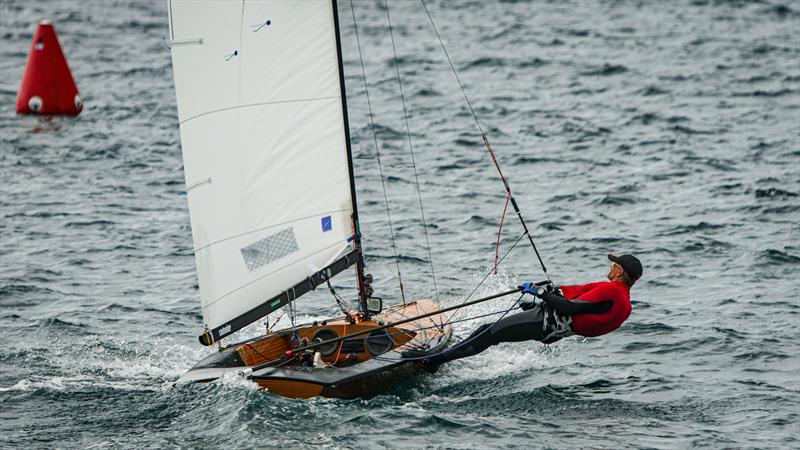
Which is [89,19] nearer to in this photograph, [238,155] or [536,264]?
[536,264]

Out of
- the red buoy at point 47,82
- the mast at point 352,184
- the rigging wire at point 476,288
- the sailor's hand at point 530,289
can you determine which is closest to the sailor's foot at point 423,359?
the rigging wire at point 476,288

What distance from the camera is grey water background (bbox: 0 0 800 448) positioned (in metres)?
10.8

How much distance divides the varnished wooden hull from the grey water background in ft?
0.47

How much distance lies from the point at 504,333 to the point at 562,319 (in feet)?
1.85

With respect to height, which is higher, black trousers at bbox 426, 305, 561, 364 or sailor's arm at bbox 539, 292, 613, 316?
sailor's arm at bbox 539, 292, 613, 316

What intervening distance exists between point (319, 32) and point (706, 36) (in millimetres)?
18522

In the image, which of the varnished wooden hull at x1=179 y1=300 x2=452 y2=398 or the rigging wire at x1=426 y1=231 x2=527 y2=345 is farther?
the rigging wire at x1=426 y1=231 x2=527 y2=345

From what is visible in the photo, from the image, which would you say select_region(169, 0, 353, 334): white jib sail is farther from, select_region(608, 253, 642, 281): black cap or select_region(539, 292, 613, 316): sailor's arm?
select_region(608, 253, 642, 281): black cap

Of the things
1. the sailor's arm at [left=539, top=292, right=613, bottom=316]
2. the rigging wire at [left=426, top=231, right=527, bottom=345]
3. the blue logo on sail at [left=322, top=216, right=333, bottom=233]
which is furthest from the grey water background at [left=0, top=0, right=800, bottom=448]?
the blue logo on sail at [left=322, top=216, right=333, bottom=233]

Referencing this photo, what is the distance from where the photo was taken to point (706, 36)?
27688 mm

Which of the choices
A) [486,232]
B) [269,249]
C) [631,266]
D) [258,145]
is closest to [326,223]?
Result: [269,249]

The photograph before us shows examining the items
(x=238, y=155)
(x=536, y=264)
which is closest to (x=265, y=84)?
(x=238, y=155)

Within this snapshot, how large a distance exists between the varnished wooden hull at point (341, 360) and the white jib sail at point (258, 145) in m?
0.60

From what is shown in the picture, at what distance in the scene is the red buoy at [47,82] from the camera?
837 inches
